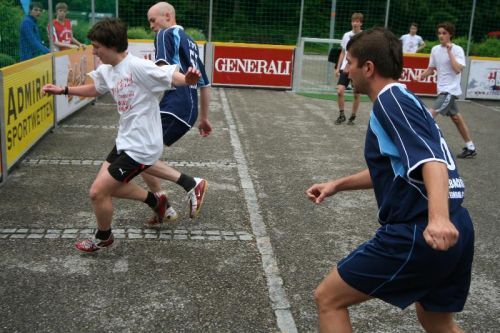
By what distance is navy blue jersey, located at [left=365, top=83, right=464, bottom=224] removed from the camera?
214 cm

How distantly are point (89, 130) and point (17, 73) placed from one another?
94.3 inches

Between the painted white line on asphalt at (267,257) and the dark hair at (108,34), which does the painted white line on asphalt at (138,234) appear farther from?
the dark hair at (108,34)

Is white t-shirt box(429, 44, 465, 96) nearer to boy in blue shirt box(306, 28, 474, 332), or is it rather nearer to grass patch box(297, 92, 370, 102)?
grass patch box(297, 92, 370, 102)

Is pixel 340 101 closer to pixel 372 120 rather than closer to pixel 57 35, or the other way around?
pixel 57 35

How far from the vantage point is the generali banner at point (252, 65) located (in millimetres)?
14812

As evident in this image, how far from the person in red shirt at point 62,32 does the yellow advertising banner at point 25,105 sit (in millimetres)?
1701

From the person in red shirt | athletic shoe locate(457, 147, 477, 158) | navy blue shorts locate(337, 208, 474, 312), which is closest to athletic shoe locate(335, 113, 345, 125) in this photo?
athletic shoe locate(457, 147, 477, 158)

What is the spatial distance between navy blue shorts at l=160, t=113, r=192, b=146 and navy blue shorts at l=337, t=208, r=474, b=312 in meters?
3.09

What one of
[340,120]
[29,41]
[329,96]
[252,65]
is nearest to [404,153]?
[29,41]

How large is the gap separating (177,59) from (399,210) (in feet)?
10.9

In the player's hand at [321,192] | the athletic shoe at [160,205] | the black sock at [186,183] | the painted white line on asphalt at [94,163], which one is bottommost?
the painted white line on asphalt at [94,163]

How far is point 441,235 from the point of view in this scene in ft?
6.44

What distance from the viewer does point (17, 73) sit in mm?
6516

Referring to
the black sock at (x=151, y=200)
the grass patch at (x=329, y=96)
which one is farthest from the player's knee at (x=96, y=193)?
the grass patch at (x=329, y=96)
